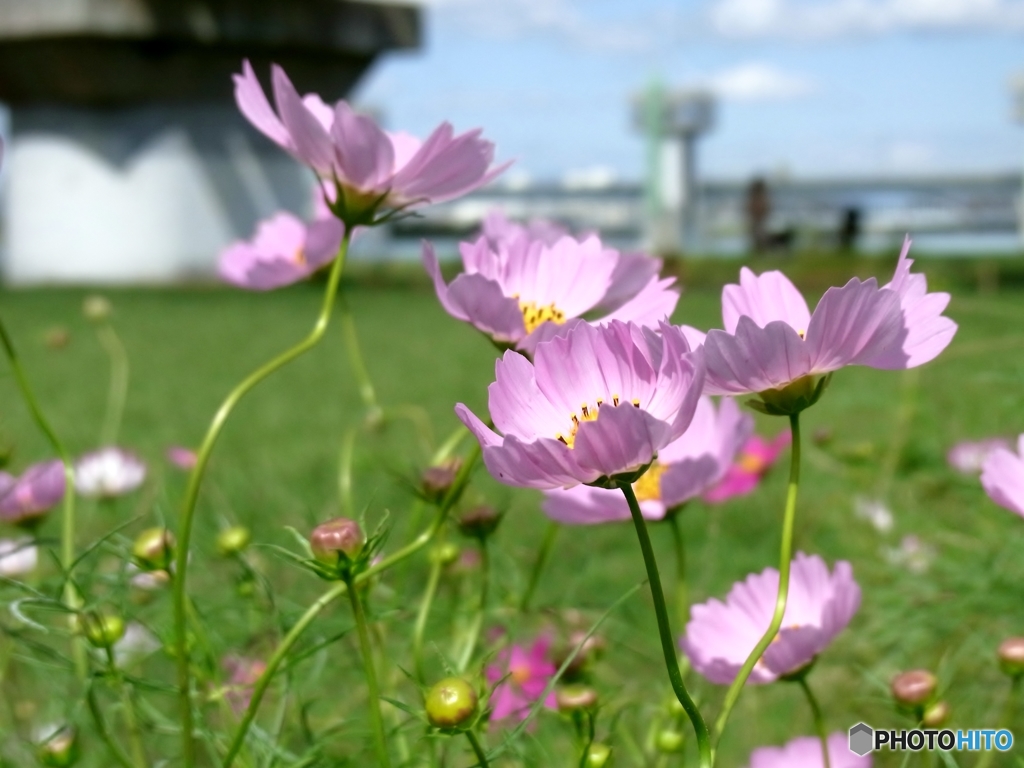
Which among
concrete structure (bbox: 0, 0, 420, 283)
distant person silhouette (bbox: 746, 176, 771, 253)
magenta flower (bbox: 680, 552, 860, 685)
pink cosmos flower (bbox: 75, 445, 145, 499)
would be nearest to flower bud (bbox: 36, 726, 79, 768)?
magenta flower (bbox: 680, 552, 860, 685)

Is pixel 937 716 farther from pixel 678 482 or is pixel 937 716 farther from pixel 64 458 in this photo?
pixel 64 458

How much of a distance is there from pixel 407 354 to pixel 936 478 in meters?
2.49

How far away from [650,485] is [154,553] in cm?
20

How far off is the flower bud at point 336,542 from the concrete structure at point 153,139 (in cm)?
558

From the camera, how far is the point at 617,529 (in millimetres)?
1480

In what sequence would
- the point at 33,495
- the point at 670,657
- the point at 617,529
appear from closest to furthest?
the point at 670,657
the point at 33,495
the point at 617,529

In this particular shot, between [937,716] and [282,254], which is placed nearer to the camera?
[937,716]

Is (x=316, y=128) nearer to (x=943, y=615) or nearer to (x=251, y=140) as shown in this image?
(x=943, y=615)

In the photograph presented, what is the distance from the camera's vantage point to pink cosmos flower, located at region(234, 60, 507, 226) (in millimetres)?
432

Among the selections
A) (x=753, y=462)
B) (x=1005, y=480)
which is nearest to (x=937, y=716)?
(x=1005, y=480)

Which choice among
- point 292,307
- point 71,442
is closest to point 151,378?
point 71,442

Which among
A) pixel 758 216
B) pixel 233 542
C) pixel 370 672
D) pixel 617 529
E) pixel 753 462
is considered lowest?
pixel 758 216

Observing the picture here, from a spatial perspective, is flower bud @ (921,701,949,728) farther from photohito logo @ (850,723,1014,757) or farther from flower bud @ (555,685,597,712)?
flower bud @ (555,685,597,712)

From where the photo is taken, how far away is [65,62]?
226 inches
